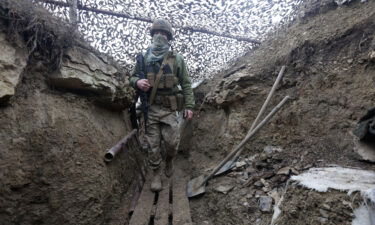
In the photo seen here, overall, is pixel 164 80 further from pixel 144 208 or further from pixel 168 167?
pixel 144 208

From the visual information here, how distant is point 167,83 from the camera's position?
152 inches

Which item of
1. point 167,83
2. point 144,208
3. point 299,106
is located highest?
point 167,83

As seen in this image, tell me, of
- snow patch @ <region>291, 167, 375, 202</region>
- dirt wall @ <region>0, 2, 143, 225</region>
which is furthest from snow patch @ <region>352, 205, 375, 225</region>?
dirt wall @ <region>0, 2, 143, 225</region>

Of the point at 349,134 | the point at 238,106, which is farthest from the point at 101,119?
the point at 349,134

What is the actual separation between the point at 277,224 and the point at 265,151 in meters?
1.42

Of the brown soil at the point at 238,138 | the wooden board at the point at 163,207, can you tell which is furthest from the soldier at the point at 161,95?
the brown soil at the point at 238,138

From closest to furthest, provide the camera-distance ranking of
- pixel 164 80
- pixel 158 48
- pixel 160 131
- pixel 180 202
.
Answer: pixel 180 202, pixel 164 80, pixel 160 131, pixel 158 48

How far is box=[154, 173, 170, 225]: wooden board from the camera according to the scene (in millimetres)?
2730

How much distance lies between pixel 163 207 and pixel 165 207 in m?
0.02

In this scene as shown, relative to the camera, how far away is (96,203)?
2531 millimetres

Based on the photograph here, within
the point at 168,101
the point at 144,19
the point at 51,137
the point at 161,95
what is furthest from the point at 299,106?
the point at 144,19

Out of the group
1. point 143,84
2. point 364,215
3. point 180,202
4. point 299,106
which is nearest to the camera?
point 364,215

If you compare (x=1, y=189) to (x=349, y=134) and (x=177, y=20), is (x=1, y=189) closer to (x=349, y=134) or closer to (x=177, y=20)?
(x=349, y=134)

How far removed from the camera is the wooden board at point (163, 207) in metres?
2.73
